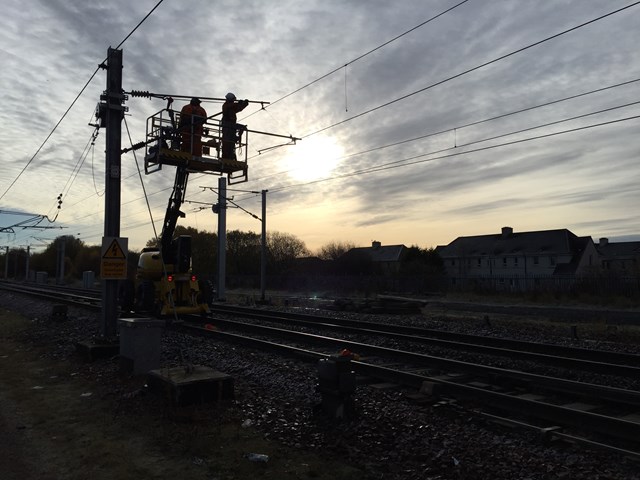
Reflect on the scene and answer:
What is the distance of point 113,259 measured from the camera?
1084 centimetres

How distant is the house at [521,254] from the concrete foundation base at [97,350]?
54444 mm

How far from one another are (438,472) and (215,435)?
255cm

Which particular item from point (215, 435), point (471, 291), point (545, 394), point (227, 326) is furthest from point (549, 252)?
point (215, 435)

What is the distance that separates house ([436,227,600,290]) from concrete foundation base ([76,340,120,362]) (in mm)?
54444

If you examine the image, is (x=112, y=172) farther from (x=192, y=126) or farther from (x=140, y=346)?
(x=140, y=346)

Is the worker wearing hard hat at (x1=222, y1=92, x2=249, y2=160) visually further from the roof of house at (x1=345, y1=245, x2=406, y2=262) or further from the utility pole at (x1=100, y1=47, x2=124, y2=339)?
the roof of house at (x1=345, y1=245, x2=406, y2=262)

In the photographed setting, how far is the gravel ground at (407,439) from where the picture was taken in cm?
477

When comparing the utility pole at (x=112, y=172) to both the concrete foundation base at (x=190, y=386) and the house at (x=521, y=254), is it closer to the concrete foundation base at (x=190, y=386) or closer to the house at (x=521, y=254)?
the concrete foundation base at (x=190, y=386)

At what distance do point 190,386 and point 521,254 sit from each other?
2626 inches

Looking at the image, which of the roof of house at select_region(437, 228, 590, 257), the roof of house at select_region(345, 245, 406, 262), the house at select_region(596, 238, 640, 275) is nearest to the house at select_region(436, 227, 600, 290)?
the roof of house at select_region(437, 228, 590, 257)

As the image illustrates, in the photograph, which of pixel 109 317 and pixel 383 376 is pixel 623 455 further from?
pixel 109 317

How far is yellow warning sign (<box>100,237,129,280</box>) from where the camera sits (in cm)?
1077

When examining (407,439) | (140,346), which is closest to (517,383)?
(407,439)

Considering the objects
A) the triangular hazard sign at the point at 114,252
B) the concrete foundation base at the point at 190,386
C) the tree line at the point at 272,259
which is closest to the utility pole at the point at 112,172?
the triangular hazard sign at the point at 114,252
